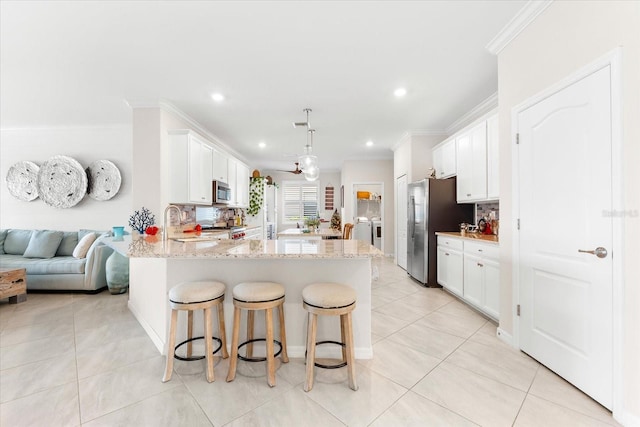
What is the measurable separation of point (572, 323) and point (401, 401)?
1234mm

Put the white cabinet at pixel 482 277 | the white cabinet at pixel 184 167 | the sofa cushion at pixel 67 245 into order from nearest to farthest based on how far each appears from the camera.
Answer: the white cabinet at pixel 482 277, the white cabinet at pixel 184 167, the sofa cushion at pixel 67 245

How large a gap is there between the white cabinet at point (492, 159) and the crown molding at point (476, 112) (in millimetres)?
531

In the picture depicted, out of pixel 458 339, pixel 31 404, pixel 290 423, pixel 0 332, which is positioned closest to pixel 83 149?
pixel 0 332

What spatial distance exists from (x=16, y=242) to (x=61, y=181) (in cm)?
115

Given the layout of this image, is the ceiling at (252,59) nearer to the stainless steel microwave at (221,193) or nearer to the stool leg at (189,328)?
the stainless steel microwave at (221,193)

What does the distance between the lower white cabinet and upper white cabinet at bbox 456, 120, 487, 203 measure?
0.65m

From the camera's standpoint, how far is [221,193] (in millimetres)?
4664

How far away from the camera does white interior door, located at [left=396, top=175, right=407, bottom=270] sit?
5137 mm

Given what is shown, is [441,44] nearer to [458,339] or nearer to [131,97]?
[458,339]

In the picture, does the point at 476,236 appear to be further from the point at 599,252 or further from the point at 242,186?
the point at 242,186

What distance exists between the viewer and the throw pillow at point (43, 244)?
4.00m

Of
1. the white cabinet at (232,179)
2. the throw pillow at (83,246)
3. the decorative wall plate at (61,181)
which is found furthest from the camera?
the white cabinet at (232,179)

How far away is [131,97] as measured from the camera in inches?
130

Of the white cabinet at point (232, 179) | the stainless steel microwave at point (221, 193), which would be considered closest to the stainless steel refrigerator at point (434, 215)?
the stainless steel microwave at point (221, 193)
